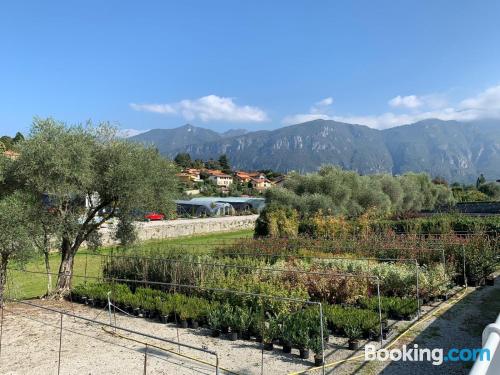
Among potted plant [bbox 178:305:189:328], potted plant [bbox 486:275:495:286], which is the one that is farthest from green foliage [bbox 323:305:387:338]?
potted plant [bbox 486:275:495:286]

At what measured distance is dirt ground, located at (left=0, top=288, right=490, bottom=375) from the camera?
7754 mm

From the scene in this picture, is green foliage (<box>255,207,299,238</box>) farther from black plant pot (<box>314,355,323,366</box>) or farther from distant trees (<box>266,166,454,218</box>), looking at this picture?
black plant pot (<box>314,355,323,366</box>)

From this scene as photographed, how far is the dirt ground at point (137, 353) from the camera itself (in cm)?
775

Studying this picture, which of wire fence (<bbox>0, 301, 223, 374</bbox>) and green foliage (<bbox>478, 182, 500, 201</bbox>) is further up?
green foliage (<bbox>478, 182, 500, 201</bbox>)

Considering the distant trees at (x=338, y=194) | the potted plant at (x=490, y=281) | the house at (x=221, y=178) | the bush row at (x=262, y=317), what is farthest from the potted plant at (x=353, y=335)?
the house at (x=221, y=178)

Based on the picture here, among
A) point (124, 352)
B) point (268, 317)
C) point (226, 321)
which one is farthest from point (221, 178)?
point (124, 352)

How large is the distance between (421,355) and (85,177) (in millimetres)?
10387

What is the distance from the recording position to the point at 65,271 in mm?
14938

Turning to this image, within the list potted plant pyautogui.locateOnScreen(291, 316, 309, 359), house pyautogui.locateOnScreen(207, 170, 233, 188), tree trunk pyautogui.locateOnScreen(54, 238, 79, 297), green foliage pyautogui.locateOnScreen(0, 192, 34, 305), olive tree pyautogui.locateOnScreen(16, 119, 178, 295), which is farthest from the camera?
house pyautogui.locateOnScreen(207, 170, 233, 188)

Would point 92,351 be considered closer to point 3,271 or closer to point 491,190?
point 3,271

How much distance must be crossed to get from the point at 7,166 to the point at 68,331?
580 cm

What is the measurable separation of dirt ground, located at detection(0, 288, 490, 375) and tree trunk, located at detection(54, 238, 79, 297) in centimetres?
Answer: 319

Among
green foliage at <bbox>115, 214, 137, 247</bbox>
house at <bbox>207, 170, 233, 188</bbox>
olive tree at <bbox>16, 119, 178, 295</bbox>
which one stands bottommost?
green foliage at <bbox>115, 214, 137, 247</bbox>

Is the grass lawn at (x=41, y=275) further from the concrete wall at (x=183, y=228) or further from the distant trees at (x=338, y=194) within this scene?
the distant trees at (x=338, y=194)
